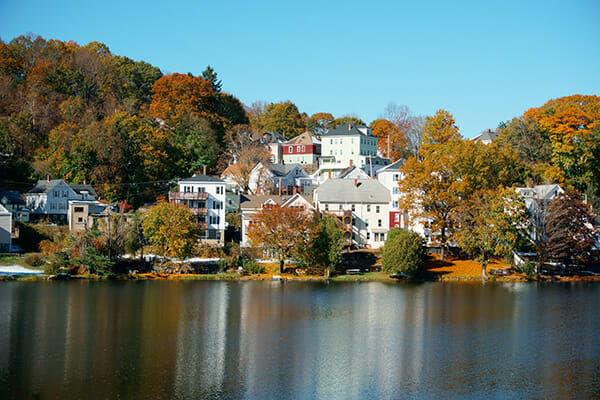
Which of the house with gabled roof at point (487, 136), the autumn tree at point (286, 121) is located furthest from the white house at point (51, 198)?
the house with gabled roof at point (487, 136)

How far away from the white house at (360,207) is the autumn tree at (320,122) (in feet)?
261

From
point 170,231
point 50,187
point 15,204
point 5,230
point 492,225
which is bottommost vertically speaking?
point 5,230

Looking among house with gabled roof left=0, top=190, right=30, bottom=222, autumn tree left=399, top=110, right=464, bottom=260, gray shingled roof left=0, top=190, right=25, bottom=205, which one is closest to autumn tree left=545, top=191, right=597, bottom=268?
autumn tree left=399, top=110, right=464, bottom=260

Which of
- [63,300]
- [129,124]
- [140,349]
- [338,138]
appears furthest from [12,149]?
[140,349]

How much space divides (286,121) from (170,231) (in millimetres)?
A: 83855

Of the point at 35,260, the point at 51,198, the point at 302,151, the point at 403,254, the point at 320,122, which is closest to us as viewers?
the point at 403,254

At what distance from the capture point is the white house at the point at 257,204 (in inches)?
3073

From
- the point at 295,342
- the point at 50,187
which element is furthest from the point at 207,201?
the point at 295,342

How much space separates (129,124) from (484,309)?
198 ft

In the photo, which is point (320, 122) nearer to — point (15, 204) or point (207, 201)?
point (207, 201)

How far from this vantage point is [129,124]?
92438 mm

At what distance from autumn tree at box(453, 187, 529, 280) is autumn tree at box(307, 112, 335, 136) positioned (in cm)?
9514

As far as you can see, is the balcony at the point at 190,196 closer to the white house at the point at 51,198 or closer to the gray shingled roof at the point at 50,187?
the gray shingled roof at the point at 50,187

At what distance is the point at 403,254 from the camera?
6594 cm
